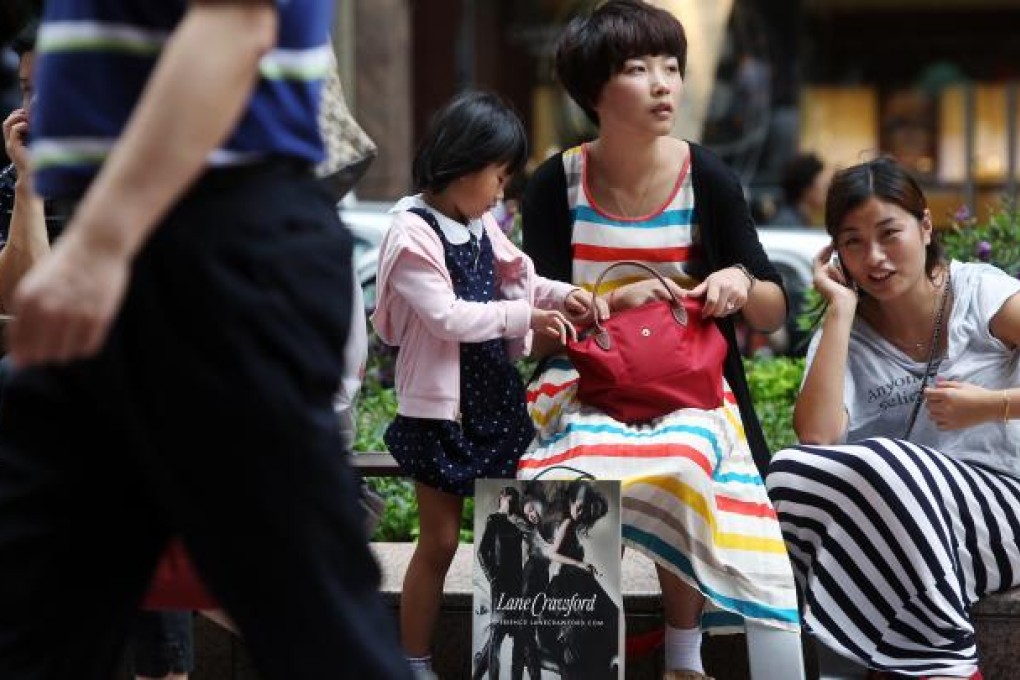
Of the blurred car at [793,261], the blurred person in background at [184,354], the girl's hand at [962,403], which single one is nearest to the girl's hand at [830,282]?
the girl's hand at [962,403]

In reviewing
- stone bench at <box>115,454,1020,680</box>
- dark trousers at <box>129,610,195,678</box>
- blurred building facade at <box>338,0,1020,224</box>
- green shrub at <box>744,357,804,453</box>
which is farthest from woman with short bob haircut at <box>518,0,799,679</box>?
blurred building facade at <box>338,0,1020,224</box>

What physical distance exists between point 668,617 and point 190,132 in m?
2.58

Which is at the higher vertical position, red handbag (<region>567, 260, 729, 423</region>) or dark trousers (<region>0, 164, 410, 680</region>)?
red handbag (<region>567, 260, 729, 423</region>)

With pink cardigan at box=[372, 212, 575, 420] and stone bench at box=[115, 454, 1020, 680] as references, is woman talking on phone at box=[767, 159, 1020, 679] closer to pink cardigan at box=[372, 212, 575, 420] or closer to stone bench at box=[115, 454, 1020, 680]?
Answer: stone bench at box=[115, 454, 1020, 680]

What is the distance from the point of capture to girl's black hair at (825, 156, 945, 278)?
478 centimetres

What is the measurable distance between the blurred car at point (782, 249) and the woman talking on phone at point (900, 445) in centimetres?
312

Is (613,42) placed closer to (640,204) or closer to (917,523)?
(640,204)

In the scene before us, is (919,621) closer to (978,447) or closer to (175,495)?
(978,447)

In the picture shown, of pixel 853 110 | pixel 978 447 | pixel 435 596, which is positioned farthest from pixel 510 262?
pixel 853 110

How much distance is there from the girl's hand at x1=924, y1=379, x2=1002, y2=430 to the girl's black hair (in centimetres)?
48

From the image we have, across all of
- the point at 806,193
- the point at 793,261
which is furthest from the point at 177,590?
the point at 806,193

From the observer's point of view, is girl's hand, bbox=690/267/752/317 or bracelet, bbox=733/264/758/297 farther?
bracelet, bbox=733/264/758/297

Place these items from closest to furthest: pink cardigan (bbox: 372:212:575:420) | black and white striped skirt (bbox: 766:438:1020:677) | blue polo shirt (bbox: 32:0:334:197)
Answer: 1. blue polo shirt (bbox: 32:0:334:197)
2. pink cardigan (bbox: 372:212:575:420)
3. black and white striped skirt (bbox: 766:438:1020:677)

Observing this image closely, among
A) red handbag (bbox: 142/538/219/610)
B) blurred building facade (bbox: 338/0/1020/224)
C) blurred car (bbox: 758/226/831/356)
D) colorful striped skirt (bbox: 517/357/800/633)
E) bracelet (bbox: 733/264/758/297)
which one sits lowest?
red handbag (bbox: 142/538/219/610)
